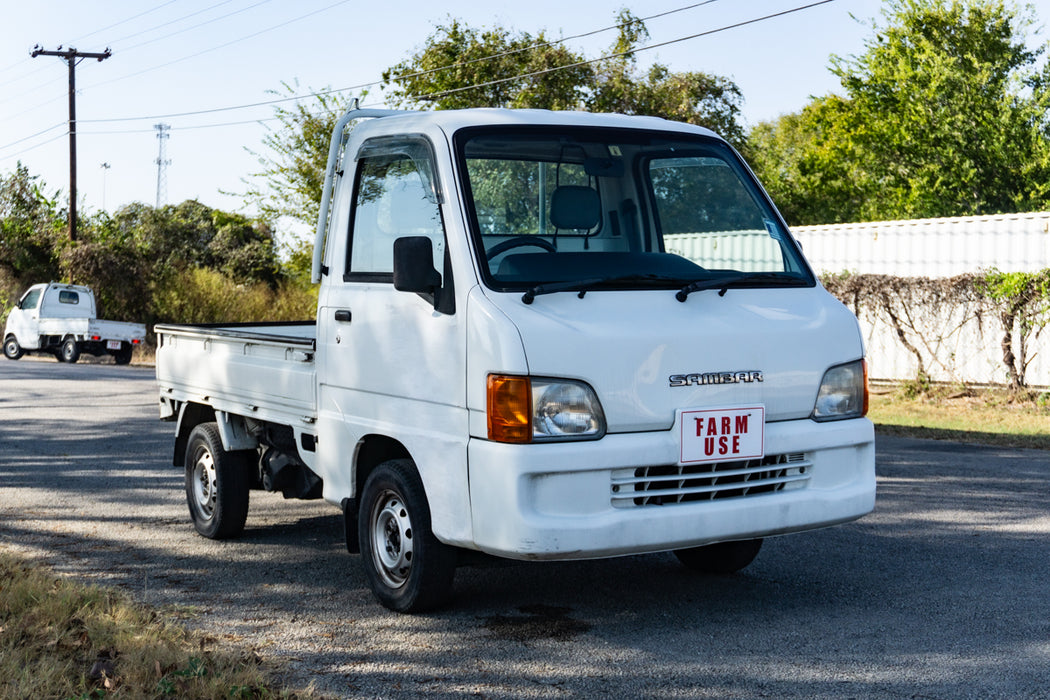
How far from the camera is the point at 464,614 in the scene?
545cm

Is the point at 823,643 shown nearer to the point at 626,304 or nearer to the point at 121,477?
the point at 626,304

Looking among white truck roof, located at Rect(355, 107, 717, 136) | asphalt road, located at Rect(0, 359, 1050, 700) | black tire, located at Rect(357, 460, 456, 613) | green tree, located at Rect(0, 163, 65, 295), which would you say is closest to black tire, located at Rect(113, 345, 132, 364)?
green tree, located at Rect(0, 163, 65, 295)

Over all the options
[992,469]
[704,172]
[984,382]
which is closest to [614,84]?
[984,382]

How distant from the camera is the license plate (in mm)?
4859

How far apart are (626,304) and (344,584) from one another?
7.43 ft

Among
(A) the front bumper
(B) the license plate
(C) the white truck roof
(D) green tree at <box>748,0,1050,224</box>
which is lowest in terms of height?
(A) the front bumper

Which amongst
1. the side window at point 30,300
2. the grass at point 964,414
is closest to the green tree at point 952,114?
the grass at point 964,414

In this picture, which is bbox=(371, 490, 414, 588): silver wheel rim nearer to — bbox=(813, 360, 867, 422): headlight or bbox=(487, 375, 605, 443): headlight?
bbox=(487, 375, 605, 443): headlight

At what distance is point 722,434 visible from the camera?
493 cm

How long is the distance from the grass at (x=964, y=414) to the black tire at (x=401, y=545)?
27.5 feet

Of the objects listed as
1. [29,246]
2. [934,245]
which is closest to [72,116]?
[29,246]

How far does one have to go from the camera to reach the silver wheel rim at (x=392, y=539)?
17.6 feet

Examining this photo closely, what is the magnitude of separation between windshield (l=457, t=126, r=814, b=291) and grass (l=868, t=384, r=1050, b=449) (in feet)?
23.5

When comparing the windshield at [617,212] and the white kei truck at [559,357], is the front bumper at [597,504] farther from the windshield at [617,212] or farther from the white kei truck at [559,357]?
the windshield at [617,212]
